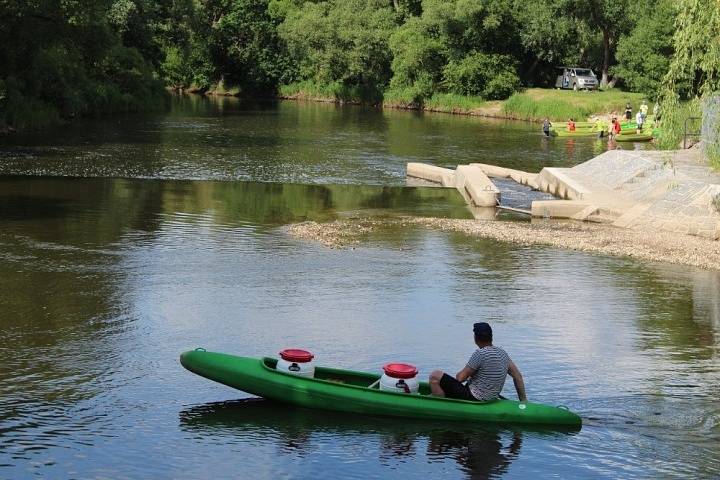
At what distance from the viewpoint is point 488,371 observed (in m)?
14.1

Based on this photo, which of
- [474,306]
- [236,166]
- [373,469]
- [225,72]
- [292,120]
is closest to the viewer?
[373,469]

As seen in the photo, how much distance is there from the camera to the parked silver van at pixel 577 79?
78.7 meters

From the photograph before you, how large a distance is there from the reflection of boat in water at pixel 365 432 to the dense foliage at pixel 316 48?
36821 millimetres

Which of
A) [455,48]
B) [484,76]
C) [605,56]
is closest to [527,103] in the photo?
[484,76]

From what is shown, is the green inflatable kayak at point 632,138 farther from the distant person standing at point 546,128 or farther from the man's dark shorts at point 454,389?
the man's dark shorts at point 454,389

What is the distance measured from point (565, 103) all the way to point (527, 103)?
4.20 metres

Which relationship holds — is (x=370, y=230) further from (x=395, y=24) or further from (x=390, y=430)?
(x=395, y=24)

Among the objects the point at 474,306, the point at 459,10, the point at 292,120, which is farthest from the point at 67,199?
the point at 459,10

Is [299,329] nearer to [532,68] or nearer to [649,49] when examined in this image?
[649,49]

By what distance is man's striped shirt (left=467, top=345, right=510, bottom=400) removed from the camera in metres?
14.1

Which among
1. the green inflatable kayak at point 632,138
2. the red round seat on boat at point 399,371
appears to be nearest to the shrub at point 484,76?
the green inflatable kayak at point 632,138

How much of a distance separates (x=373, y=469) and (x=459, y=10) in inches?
2800

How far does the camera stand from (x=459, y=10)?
80.7m

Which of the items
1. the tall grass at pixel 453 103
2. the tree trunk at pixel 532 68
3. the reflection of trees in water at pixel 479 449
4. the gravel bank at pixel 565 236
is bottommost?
the reflection of trees in water at pixel 479 449
